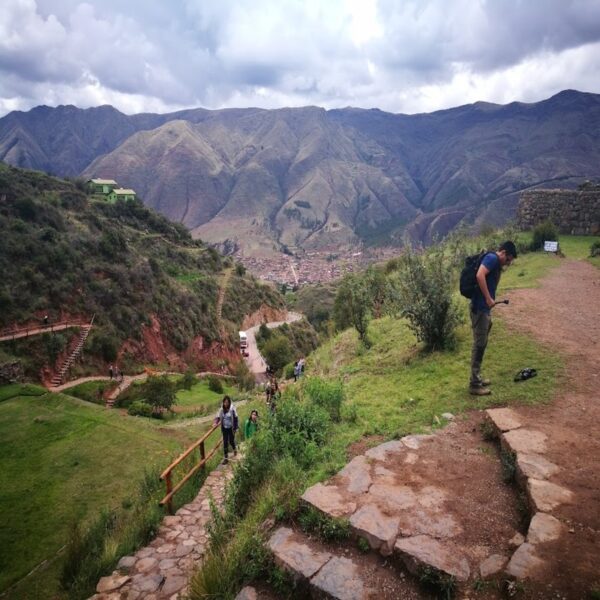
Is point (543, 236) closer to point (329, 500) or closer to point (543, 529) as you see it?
point (543, 529)

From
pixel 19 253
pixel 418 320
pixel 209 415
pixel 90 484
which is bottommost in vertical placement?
pixel 209 415

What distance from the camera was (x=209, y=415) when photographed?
2297cm

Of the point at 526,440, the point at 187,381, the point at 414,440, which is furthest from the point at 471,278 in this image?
the point at 187,381

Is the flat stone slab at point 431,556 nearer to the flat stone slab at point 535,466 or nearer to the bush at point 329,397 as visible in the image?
the flat stone slab at point 535,466

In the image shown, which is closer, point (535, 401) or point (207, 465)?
point (535, 401)

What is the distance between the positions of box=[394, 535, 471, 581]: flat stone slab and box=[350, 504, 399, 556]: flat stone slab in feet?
0.33

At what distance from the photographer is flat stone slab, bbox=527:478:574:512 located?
439 centimetres

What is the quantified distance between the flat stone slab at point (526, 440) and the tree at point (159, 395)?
69.5ft

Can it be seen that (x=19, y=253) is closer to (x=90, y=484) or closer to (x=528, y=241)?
(x=90, y=484)

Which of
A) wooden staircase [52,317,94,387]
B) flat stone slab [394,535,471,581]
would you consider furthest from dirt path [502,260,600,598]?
wooden staircase [52,317,94,387]

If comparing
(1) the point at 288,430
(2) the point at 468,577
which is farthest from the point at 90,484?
(2) the point at 468,577

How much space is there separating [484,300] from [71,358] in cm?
3141

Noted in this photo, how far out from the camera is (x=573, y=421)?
6125mm

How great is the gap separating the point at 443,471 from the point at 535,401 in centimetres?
240
